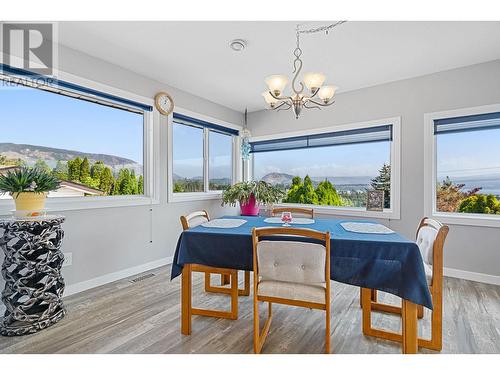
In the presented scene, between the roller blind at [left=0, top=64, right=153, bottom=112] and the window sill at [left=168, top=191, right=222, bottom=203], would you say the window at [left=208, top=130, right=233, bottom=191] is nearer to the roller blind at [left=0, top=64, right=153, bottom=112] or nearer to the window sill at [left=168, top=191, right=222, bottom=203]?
the window sill at [left=168, top=191, right=222, bottom=203]

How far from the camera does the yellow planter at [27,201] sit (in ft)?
6.96

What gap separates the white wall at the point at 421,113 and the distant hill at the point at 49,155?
3165 millimetres

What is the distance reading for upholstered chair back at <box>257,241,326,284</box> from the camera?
1615 millimetres

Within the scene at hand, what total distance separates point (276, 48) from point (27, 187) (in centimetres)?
262

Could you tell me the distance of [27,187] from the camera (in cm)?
212

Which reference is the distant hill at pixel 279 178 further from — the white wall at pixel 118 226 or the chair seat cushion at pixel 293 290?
the chair seat cushion at pixel 293 290

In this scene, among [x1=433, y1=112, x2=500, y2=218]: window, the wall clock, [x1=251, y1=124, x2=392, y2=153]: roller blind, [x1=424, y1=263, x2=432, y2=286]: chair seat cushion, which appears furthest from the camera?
[x1=251, y1=124, x2=392, y2=153]: roller blind

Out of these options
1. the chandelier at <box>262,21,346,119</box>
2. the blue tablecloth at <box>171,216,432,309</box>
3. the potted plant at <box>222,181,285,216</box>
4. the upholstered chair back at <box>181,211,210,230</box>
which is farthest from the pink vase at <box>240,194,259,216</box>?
the blue tablecloth at <box>171,216,432,309</box>

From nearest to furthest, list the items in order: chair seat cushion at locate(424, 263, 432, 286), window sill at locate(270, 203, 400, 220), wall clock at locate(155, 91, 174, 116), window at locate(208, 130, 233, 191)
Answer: chair seat cushion at locate(424, 263, 432, 286) < wall clock at locate(155, 91, 174, 116) < window sill at locate(270, 203, 400, 220) < window at locate(208, 130, 233, 191)

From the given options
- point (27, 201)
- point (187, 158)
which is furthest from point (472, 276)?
point (27, 201)

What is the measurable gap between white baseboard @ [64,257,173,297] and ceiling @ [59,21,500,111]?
249 centimetres

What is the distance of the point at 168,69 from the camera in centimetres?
320

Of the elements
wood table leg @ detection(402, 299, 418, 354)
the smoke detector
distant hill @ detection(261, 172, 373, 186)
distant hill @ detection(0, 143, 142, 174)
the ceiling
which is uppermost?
the ceiling

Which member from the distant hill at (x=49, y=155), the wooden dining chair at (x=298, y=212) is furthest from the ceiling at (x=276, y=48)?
the wooden dining chair at (x=298, y=212)
